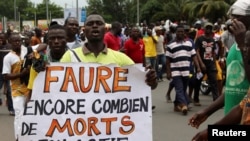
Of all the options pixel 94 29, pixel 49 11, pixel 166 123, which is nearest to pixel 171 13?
pixel 49 11

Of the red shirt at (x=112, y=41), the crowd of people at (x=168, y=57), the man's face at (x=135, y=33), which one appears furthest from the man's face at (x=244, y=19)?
the man's face at (x=135, y=33)

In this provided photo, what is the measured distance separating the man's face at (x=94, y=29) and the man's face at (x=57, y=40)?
0.53 m

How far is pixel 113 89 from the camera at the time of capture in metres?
4.53

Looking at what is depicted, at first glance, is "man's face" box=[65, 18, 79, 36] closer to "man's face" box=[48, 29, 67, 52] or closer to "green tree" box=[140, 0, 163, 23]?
"man's face" box=[48, 29, 67, 52]

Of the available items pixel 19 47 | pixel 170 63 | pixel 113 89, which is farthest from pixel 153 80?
pixel 170 63

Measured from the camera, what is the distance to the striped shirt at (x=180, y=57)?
10328 millimetres

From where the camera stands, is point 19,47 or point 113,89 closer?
point 113,89

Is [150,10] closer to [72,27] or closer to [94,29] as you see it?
[72,27]

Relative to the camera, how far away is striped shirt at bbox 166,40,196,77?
10328mm

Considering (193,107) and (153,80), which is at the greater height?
(153,80)

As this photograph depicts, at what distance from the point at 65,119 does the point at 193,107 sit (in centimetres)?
723

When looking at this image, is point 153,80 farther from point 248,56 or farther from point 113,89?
point 248,56

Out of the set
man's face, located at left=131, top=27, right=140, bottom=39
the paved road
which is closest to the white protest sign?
the paved road

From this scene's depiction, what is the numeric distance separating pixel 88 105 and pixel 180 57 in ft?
19.9
